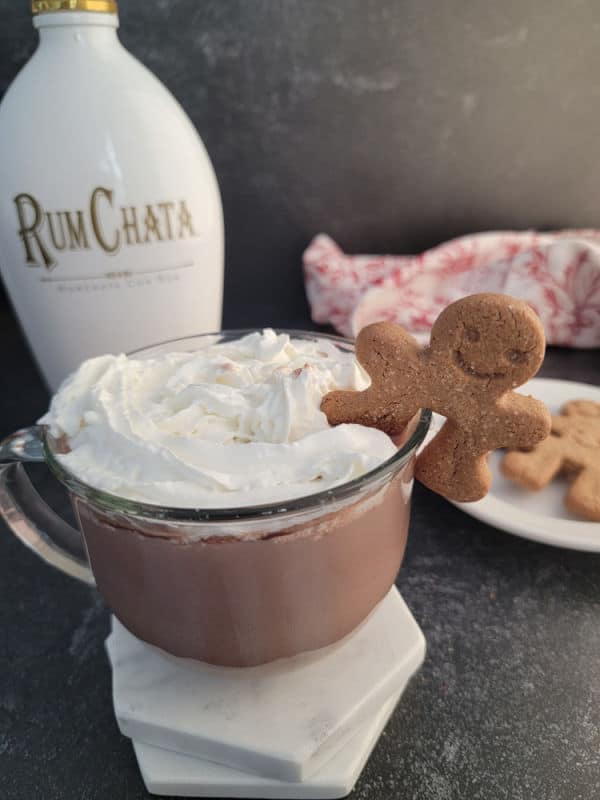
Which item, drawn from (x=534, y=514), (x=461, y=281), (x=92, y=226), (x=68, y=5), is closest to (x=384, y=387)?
(x=534, y=514)

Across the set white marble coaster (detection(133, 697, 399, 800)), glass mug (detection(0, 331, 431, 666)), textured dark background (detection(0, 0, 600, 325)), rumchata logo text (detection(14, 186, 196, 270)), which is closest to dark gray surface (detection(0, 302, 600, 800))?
white marble coaster (detection(133, 697, 399, 800))

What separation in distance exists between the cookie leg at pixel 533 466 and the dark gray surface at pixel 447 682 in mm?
84

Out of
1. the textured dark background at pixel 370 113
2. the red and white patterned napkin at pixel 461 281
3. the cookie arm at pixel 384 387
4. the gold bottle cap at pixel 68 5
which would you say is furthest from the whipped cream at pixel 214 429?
the textured dark background at pixel 370 113

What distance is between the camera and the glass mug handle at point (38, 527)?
609 mm

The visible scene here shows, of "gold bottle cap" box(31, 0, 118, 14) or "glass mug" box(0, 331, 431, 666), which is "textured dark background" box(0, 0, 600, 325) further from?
"glass mug" box(0, 331, 431, 666)

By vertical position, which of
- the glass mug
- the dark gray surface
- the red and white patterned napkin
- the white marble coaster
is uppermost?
the glass mug

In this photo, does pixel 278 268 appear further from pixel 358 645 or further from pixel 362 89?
pixel 358 645

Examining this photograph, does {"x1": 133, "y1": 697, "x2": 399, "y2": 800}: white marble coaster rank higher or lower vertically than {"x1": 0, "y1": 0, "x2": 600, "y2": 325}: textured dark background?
lower

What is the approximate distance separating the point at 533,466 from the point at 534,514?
77 millimetres

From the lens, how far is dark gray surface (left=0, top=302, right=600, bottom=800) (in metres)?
0.50

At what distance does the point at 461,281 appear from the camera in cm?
134

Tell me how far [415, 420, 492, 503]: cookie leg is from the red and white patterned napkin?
2.47 feet

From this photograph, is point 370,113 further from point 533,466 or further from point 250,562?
point 250,562

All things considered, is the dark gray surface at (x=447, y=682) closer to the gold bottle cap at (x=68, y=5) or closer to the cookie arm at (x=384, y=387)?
the cookie arm at (x=384, y=387)
